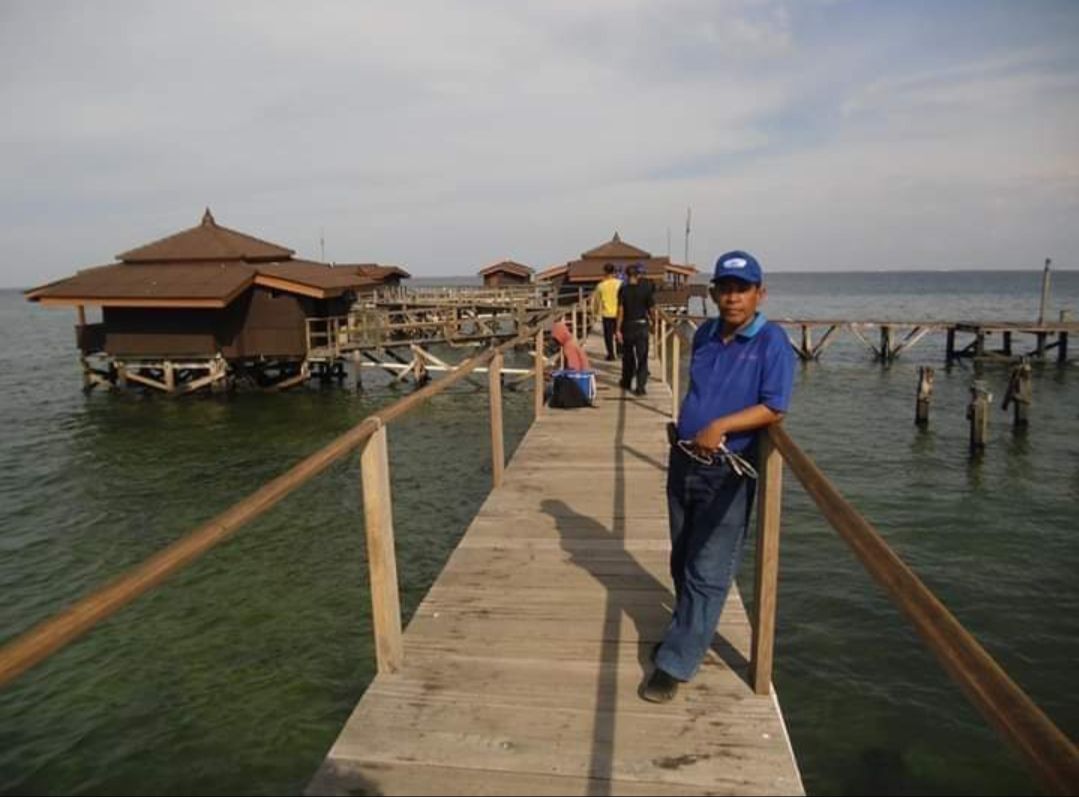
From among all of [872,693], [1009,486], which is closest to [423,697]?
[872,693]

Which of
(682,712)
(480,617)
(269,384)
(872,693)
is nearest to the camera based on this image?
(682,712)

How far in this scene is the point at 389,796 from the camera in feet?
8.52

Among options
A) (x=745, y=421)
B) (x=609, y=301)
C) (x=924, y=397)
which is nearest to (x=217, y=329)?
(x=609, y=301)

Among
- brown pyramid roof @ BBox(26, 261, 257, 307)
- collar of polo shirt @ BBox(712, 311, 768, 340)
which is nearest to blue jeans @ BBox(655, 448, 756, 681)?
collar of polo shirt @ BBox(712, 311, 768, 340)

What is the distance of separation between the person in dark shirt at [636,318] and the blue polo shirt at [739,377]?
732 centimetres

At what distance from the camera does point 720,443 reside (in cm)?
315

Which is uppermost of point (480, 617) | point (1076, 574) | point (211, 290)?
point (211, 290)

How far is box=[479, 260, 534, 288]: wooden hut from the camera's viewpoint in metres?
49.6

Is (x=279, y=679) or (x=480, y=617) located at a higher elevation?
(x=480, y=617)

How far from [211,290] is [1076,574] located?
23098 mm

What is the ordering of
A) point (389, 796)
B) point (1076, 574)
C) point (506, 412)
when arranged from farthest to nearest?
point (506, 412), point (1076, 574), point (389, 796)

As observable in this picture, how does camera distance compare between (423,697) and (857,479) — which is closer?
(423,697)

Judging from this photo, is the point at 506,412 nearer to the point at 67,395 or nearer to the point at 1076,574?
the point at 1076,574

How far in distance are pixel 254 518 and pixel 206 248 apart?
27414 millimetres
